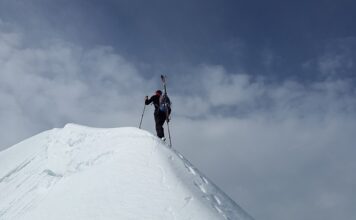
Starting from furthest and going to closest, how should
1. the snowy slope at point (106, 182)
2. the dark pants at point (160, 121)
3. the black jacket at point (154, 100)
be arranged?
the black jacket at point (154, 100)
the dark pants at point (160, 121)
the snowy slope at point (106, 182)

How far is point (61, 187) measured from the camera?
9.30m

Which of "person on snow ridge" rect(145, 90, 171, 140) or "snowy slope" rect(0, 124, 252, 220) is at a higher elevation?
"person on snow ridge" rect(145, 90, 171, 140)

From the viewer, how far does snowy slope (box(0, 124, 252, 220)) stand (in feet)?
25.3

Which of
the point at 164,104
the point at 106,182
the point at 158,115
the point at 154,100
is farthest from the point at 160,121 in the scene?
the point at 106,182

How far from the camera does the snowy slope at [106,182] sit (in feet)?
25.3

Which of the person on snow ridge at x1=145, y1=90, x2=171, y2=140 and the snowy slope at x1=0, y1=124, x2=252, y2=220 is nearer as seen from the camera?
the snowy slope at x1=0, y1=124, x2=252, y2=220

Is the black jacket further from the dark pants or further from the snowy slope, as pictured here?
the snowy slope

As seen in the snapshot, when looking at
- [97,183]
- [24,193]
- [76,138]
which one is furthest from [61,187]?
[76,138]

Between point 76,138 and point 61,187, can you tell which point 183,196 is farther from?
point 76,138

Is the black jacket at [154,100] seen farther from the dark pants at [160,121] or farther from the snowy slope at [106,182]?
the snowy slope at [106,182]

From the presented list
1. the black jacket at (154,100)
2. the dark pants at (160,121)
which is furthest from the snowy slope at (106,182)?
the black jacket at (154,100)

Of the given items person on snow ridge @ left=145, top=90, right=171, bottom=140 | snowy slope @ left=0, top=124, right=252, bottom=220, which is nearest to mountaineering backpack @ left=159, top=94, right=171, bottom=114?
person on snow ridge @ left=145, top=90, right=171, bottom=140

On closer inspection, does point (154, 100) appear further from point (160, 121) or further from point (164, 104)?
point (160, 121)

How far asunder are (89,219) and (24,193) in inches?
162
